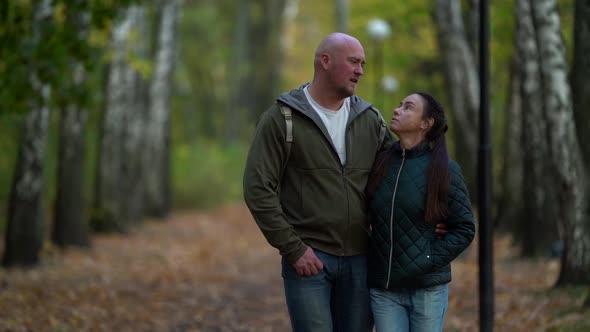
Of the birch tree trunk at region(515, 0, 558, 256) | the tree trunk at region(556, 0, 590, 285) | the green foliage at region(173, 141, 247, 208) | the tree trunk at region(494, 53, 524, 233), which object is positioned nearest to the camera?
the tree trunk at region(556, 0, 590, 285)

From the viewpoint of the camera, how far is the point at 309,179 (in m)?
5.15

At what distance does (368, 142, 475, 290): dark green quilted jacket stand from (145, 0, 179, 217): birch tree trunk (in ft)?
67.9

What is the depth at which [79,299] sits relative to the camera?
11.5 m

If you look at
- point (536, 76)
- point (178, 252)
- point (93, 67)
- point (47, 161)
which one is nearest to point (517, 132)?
point (536, 76)

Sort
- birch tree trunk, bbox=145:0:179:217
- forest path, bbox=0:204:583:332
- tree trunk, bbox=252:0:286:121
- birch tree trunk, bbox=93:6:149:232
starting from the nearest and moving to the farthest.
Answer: forest path, bbox=0:204:583:332 < birch tree trunk, bbox=93:6:149:232 < birch tree trunk, bbox=145:0:179:217 < tree trunk, bbox=252:0:286:121

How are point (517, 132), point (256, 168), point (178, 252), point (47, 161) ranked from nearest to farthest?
1. point (256, 168)
2. point (517, 132)
3. point (178, 252)
4. point (47, 161)

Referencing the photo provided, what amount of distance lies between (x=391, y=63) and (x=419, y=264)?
2919 centimetres

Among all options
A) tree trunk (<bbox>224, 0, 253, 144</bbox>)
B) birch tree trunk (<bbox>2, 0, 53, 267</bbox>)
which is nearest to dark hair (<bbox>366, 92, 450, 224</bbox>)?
birch tree trunk (<bbox>2, 0, 53, 267</bbox>)

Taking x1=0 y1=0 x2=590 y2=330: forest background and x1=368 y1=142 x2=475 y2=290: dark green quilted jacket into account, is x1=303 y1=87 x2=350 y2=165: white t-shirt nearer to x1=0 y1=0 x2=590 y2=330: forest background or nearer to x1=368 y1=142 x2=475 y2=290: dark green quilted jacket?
x1=368 y1=142 x2=475 y2=290: dark green quilted jacket

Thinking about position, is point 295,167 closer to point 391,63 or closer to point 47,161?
point 47,161

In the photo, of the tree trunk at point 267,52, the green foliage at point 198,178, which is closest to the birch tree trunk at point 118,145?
the green foliage at point 198,178

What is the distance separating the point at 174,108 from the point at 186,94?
1.27 m

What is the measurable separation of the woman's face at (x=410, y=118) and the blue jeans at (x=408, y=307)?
840mm

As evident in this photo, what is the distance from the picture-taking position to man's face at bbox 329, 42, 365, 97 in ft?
16.7
